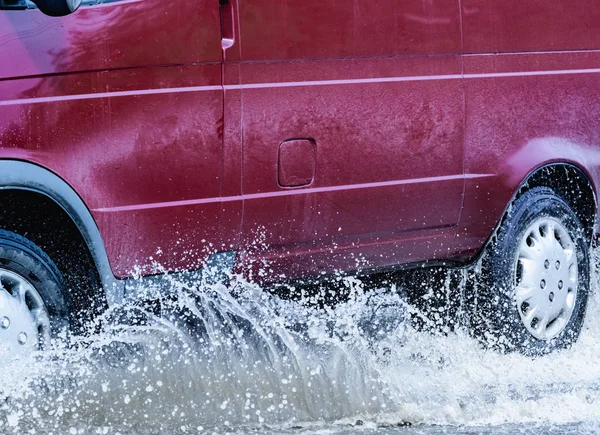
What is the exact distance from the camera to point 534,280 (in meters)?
5.97

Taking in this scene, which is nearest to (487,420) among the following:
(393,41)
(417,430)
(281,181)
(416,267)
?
(417,430)

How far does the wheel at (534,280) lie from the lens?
19.4 feet

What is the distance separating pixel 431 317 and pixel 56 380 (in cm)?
226

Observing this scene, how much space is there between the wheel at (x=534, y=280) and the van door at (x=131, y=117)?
1.63 meters

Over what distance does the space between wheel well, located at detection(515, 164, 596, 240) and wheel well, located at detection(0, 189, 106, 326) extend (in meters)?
2.38

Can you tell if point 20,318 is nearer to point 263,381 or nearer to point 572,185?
point 263,381

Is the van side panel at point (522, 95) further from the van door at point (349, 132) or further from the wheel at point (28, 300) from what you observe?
the wheel at point (28, 300)

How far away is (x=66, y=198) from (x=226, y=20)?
90 centimetres

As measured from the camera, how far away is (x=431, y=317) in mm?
6121

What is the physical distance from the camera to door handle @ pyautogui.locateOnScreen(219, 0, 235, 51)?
4.64 meters

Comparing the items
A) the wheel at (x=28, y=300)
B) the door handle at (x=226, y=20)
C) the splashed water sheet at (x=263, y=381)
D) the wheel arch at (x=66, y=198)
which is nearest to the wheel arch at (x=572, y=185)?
the splashed water sheet at (x=263, y=381)

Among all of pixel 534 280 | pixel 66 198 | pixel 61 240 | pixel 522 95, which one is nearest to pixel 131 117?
pixel 66 198

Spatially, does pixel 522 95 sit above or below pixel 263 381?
above

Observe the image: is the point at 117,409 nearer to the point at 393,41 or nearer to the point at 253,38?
the point at 253,38
